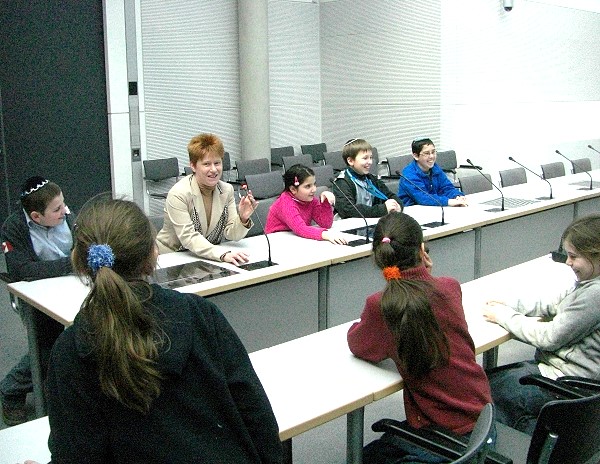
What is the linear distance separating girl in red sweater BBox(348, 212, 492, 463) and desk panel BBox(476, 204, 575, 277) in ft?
8.95

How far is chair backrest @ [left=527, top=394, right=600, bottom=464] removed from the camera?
1769 millimetres

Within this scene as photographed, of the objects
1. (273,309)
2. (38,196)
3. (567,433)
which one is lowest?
(273,309)

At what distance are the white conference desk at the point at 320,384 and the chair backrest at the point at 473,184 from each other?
326 cm

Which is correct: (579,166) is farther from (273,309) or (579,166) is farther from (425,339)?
(425,339)

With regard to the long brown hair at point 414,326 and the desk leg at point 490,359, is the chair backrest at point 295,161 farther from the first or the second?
the long brown hair at point 414,326

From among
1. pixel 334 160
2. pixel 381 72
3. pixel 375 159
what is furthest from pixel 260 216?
pixel 381 72

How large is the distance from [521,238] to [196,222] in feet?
8.55

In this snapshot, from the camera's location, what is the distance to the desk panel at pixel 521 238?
4.86 m

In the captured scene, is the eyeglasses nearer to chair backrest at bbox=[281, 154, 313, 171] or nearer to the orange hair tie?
chair backrest at bbox=[281, 154, 313, 171]

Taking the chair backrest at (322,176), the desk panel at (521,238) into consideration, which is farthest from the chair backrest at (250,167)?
the desk panel at (521,238)

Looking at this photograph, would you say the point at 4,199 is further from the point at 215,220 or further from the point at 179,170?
the point at 215,220

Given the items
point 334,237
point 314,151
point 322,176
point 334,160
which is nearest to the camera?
point 334,237

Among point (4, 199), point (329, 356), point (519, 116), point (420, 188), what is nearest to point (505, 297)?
point (329, 356)

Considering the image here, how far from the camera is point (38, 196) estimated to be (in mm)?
3232
